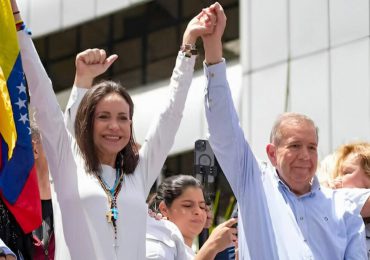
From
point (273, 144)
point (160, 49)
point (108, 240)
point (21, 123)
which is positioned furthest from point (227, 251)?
point (160, 49)

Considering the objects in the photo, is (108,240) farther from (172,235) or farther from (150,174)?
(172,235)

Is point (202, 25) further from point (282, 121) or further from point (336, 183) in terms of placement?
point (336, 183)

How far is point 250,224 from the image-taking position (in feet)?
14.8

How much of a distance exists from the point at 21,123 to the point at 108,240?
0.68 m

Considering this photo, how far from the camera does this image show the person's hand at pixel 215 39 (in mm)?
4512

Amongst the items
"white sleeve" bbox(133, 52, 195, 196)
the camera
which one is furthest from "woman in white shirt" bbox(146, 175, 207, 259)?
the camera

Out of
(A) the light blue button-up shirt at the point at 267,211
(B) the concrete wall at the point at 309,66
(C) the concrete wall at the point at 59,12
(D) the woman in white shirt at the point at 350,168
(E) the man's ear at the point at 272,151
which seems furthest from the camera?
(C) the concrete wall at the point at 59,12

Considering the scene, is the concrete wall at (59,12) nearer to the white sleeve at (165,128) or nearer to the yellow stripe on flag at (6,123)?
the white sleeve at (165,128)

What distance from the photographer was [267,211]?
4.54m

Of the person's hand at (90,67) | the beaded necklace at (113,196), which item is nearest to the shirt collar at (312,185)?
the beaded necklace at (113,196)

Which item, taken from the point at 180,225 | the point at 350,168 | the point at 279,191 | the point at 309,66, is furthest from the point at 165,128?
the point at 309,66

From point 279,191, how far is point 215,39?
2.72 feet

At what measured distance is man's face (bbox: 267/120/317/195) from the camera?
4.65 m

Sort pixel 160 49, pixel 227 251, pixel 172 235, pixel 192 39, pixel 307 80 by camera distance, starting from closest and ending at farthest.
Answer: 1. pixel 192 39
2. pixel 172 235
3. pixel 227 251
4. pixel 307 80
5. pixel 160 49
